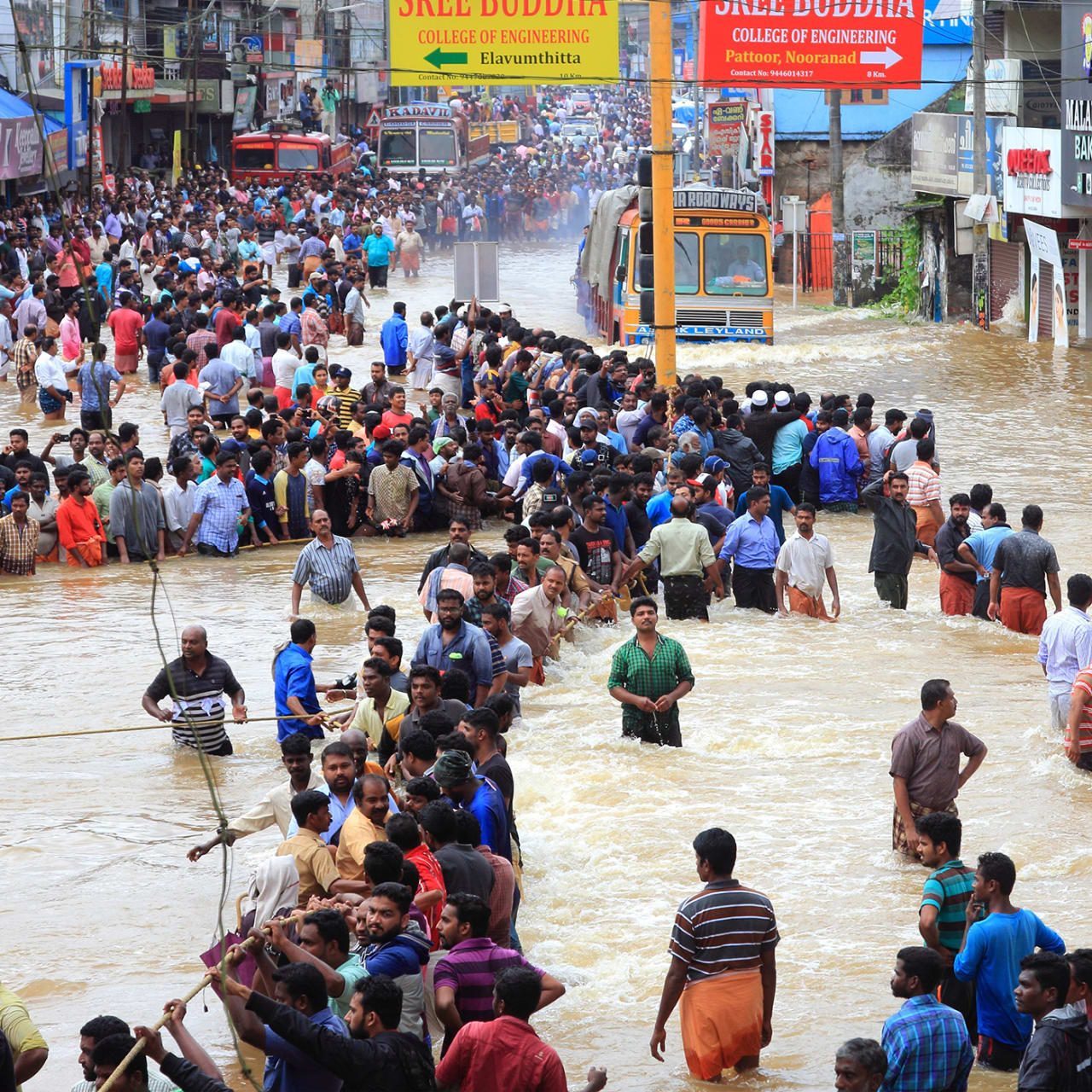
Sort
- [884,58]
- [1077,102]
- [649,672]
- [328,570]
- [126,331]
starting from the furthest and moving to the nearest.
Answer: [884,58] < [1077,102] < [126,331] < [328,570] < [649,672]

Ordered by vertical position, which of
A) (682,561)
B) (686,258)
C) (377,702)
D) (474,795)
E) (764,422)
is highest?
(686,258)

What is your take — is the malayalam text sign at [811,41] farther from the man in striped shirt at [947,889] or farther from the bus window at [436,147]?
the bus window at [436,147]

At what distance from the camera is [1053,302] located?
1129 inches

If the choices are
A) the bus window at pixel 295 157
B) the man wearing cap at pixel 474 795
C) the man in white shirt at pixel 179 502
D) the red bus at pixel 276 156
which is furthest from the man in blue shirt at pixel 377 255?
the man wearing cap at pixel 474 795

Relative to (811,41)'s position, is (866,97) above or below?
above

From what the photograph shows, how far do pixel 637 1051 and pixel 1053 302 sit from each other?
24.1 meters

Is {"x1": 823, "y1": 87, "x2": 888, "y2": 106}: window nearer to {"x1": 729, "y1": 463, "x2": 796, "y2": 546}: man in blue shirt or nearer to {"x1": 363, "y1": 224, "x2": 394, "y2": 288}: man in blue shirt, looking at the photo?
{"x1": 363, "y1": 224, "x2": 394, "y2": 288}: man in blue shirt

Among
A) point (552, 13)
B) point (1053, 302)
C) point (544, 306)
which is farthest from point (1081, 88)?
point (544, 306)

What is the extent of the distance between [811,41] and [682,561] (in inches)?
724

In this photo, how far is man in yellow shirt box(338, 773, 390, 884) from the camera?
22.1 ft

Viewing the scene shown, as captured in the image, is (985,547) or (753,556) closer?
(985,547)

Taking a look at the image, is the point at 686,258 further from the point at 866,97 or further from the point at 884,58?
the point at 866,97

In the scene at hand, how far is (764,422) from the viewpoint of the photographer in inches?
643

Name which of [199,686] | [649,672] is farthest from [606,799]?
[199,686]
